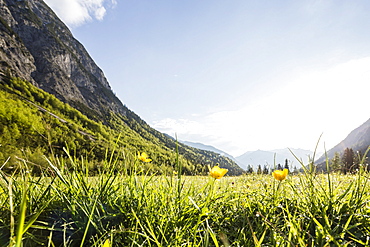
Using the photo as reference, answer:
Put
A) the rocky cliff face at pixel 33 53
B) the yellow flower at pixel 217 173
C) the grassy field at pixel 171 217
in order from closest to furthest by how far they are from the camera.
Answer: the grassy field at pixel 171 217, the yellow flower at pixel 217 173, the rocky cliff face at pixel 33 53

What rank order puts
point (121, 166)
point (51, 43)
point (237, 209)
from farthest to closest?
1. point (51, 43)
2. point (121, 166)
3. point (237, 209)

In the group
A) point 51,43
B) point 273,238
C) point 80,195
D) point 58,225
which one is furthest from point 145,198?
point 51,43

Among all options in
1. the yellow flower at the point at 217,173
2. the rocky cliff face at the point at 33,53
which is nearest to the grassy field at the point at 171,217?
the yellow flower at the point at 217,173

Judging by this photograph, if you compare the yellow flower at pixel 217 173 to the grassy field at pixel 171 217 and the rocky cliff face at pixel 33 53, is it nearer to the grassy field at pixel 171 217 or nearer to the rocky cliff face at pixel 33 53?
the grassy field at pixel 171 217

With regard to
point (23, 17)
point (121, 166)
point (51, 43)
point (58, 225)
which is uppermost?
point (23, 17)

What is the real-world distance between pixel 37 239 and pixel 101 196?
63 centimetres

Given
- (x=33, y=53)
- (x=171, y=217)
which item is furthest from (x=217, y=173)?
(x=33, y=53)

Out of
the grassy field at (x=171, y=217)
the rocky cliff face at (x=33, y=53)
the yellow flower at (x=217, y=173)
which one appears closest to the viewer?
the grassy field at (x=171, y=217)

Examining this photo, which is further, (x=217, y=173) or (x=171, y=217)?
(x=217, y=173)

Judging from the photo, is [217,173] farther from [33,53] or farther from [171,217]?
[33,53]

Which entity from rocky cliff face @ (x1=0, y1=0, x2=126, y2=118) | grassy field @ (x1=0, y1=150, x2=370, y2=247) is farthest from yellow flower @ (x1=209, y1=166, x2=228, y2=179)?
rocky cliff face @ (x1=0, y1=0, x2=126, y2=118)

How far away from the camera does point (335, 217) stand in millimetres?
1943

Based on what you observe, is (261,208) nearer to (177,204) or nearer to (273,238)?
(273,238)

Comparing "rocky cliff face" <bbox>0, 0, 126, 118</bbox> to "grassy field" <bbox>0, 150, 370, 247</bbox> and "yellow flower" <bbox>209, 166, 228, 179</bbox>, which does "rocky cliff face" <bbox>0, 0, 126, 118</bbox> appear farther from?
"yellow flower" <bbox>209, 166, 228, 179</bbox>
